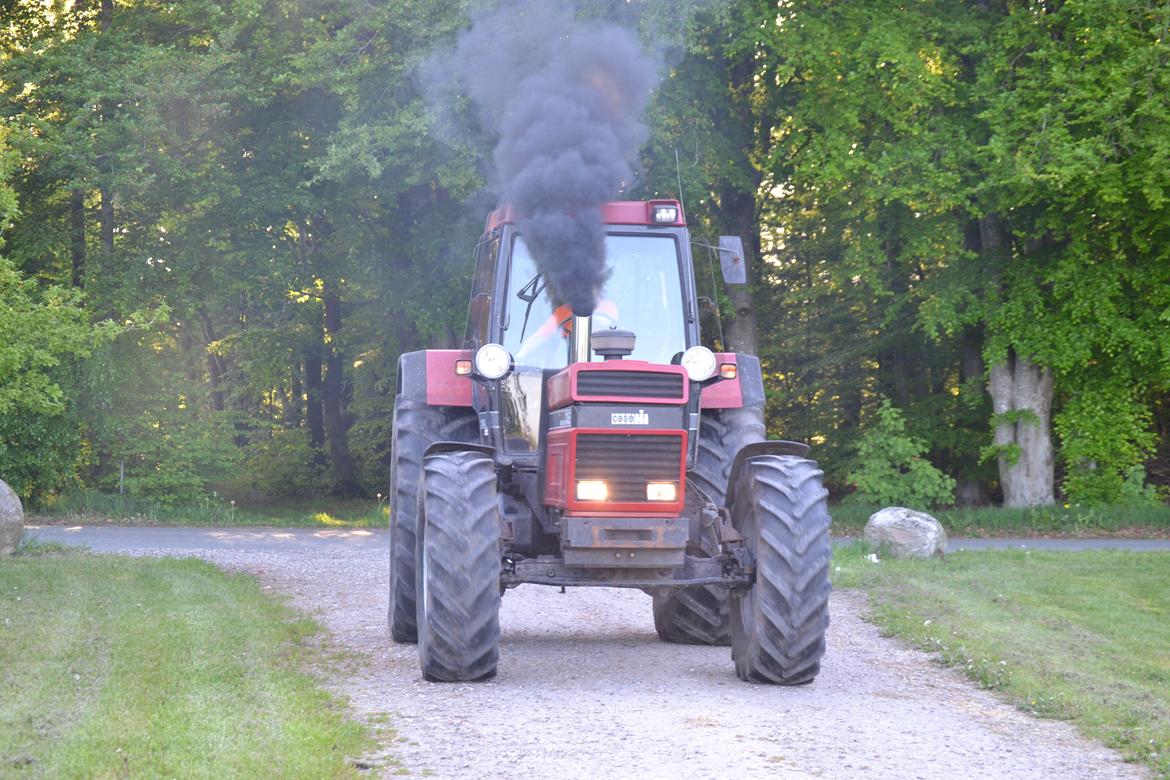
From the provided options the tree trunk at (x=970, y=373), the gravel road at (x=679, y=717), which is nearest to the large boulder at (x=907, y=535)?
the gravel road at (x=679, y=717)

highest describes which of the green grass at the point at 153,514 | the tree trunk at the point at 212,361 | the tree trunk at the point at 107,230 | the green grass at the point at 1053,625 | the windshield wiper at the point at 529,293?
the tree trunk at the point at 107,230

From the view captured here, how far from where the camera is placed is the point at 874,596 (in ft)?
45.0

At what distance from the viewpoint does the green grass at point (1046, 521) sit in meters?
23.3

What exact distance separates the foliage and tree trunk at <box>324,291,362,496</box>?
46.1 feet

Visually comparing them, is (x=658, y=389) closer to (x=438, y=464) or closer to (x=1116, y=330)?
(x=438, y=464)

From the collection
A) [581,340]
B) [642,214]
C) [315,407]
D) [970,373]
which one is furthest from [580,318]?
[315,407]

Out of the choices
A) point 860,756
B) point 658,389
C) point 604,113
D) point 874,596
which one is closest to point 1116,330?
point 874,596

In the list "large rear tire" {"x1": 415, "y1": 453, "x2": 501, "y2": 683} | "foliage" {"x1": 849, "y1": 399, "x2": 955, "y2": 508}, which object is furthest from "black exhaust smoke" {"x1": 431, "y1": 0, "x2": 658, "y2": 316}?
"foliage" {"x1": 849, "y1": 399, "x2": 955, "y2": 508}

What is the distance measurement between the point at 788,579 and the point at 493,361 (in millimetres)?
2369

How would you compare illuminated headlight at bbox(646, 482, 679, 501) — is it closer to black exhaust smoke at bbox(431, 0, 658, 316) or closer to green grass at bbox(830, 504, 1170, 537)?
black exhaust smoke at bbox(431, 0, 658, 316)

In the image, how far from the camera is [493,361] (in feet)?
30.0

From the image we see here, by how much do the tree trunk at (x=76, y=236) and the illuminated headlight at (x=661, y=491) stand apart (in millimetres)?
21156

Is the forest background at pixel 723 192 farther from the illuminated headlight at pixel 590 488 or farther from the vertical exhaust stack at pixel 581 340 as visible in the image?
the illuminated headlight at pixel 590 488

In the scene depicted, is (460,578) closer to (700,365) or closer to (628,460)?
(628,460)
